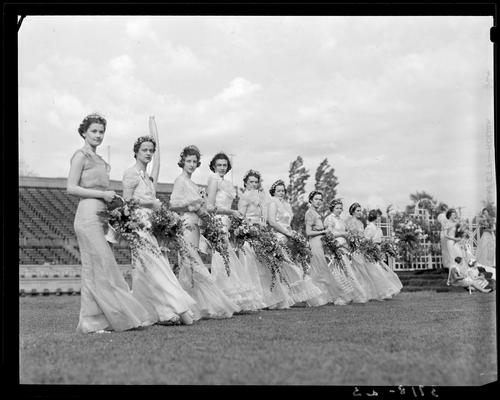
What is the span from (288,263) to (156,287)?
515 centimetres

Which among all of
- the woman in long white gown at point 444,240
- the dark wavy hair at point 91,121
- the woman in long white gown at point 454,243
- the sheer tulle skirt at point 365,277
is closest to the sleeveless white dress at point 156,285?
the dark wavy hair at point 91,121

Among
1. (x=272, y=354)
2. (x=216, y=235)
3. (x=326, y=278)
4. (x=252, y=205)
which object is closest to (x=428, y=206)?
(x=326, y=278)

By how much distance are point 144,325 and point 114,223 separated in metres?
1.25

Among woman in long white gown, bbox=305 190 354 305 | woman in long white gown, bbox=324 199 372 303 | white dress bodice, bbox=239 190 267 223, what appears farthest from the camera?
woman in long white gown, bbox=324 199 372 303

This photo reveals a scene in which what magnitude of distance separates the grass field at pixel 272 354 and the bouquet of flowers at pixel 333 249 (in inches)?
218

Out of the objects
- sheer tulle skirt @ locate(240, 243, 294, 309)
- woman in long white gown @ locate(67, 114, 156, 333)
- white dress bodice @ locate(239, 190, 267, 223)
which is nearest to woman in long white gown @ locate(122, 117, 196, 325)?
woman in long white gown @ locate(67, 114, 156, 333)

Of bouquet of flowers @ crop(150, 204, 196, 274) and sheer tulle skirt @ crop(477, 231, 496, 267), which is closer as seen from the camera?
bouquet of flowers @ crop(150, 204, 196, 274)

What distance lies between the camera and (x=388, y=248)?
1812 cm

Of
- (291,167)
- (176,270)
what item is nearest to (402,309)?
(291,167)

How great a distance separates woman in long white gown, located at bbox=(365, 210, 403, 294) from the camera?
17812mm

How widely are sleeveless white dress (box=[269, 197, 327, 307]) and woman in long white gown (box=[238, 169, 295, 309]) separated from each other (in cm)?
19

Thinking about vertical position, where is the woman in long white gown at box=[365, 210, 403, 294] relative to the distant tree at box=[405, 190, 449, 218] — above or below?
below

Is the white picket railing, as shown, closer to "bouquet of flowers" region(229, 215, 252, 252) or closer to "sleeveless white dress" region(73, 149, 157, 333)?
"bouquet of flowers" region(229, 215, 252, 252)
